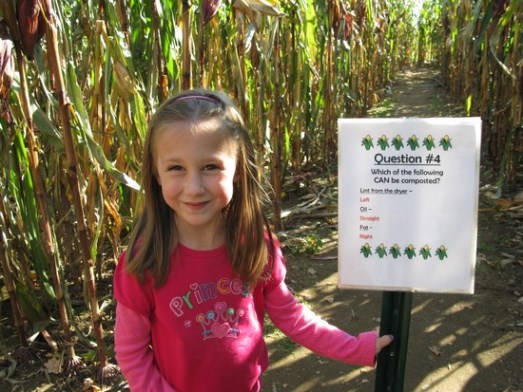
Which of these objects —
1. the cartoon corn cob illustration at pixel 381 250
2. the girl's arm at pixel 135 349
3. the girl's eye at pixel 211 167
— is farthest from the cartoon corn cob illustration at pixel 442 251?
the girl's arm at pixel 135 349

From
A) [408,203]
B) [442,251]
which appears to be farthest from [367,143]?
[442,251]

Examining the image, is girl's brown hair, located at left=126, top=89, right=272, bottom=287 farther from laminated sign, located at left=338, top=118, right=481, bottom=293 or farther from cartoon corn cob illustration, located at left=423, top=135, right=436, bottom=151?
cartoon corn cob illustration, located at left=423, top=135, right=436, bottom=151

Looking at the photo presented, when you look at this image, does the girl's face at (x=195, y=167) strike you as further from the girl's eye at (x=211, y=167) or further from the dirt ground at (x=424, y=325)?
the dirt ground at (x=424, y=325)

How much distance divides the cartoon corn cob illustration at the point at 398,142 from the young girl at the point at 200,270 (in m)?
0.32

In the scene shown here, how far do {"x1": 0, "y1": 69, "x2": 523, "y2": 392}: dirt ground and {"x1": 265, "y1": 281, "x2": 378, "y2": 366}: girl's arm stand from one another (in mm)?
735

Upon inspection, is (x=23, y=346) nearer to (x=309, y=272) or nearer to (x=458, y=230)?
(x=309, y=272)

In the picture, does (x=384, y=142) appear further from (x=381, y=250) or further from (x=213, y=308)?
(x=213, y=308)

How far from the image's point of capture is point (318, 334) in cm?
113

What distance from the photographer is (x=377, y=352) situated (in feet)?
3.43

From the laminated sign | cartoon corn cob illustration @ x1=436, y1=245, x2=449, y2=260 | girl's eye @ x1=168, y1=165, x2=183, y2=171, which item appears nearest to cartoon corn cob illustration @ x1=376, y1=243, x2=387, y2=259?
the laminated sign

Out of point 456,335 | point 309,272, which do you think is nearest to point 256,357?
point 456,335

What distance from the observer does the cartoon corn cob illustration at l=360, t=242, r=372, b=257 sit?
39.9 inches

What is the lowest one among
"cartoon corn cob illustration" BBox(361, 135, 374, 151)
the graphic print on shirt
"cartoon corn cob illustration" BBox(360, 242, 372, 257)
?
the graphic print on shirt

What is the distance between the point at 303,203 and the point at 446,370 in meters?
1.74
